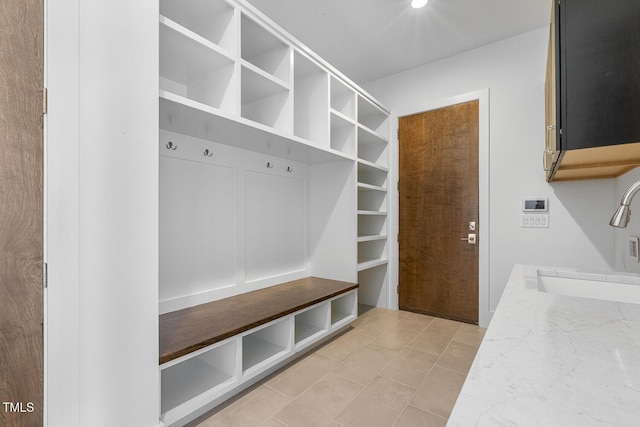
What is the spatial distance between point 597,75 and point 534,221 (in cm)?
201

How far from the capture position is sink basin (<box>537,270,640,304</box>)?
1437 mm

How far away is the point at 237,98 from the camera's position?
1705mm

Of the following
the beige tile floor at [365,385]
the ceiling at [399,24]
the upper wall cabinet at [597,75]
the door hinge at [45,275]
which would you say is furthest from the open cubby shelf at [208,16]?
the beige tile floor at [365,385]

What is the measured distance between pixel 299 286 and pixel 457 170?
6.49ft

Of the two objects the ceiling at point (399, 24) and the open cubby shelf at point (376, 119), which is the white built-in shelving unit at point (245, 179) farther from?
the ceiling at point (399, 24)

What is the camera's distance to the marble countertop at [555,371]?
45 centimetres

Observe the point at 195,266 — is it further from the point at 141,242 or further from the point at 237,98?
the point at 237,98

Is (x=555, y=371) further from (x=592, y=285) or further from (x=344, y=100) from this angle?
(x=344, y=100)

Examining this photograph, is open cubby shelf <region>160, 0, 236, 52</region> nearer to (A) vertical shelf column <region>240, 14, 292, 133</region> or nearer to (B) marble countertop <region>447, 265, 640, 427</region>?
(A) vertical shelf column <region>240, 14, 292, 133</region>

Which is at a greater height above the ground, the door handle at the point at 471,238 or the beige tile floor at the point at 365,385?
the door handle at the point at 471,238

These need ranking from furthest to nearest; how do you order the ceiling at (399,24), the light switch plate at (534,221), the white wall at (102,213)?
the light switch plate at (534,221), the ceiling at (399,24), the white wall at (102,213)

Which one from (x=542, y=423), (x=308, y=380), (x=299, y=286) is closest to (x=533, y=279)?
(x=542, y=423)

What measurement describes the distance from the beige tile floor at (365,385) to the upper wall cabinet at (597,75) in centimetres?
149

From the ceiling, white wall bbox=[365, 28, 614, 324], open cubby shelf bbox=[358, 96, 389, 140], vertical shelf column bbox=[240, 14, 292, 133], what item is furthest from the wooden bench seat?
the ceiling
